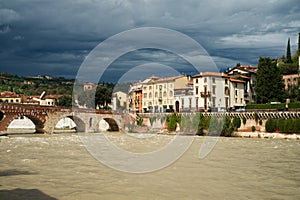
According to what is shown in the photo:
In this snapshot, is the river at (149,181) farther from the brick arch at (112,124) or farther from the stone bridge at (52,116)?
the brick arch at (112,124)

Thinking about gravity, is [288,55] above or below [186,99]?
above

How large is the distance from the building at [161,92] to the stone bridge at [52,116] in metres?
11.3

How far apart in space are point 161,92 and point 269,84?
69.1ft

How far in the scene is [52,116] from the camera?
43.5 meters

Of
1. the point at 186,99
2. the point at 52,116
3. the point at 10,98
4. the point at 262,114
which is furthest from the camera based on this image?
the point at 10,98

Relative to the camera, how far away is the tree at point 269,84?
167 feet

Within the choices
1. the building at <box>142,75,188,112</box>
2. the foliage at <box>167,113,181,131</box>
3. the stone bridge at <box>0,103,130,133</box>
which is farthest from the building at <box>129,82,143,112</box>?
the foliage at <box>167,113,181,131</box>

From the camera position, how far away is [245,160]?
60.2 feet

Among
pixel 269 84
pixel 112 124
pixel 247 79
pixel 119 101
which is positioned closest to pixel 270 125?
pixel 269 84

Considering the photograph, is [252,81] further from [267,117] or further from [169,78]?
[267,117]

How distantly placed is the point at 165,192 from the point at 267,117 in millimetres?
31415

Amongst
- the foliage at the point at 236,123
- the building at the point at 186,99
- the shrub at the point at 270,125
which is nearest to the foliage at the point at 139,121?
the building at the point at 186,99

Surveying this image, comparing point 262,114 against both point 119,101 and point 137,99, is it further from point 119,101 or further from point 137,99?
point 119,101

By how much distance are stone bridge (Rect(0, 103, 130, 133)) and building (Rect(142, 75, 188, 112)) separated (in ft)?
37.0
